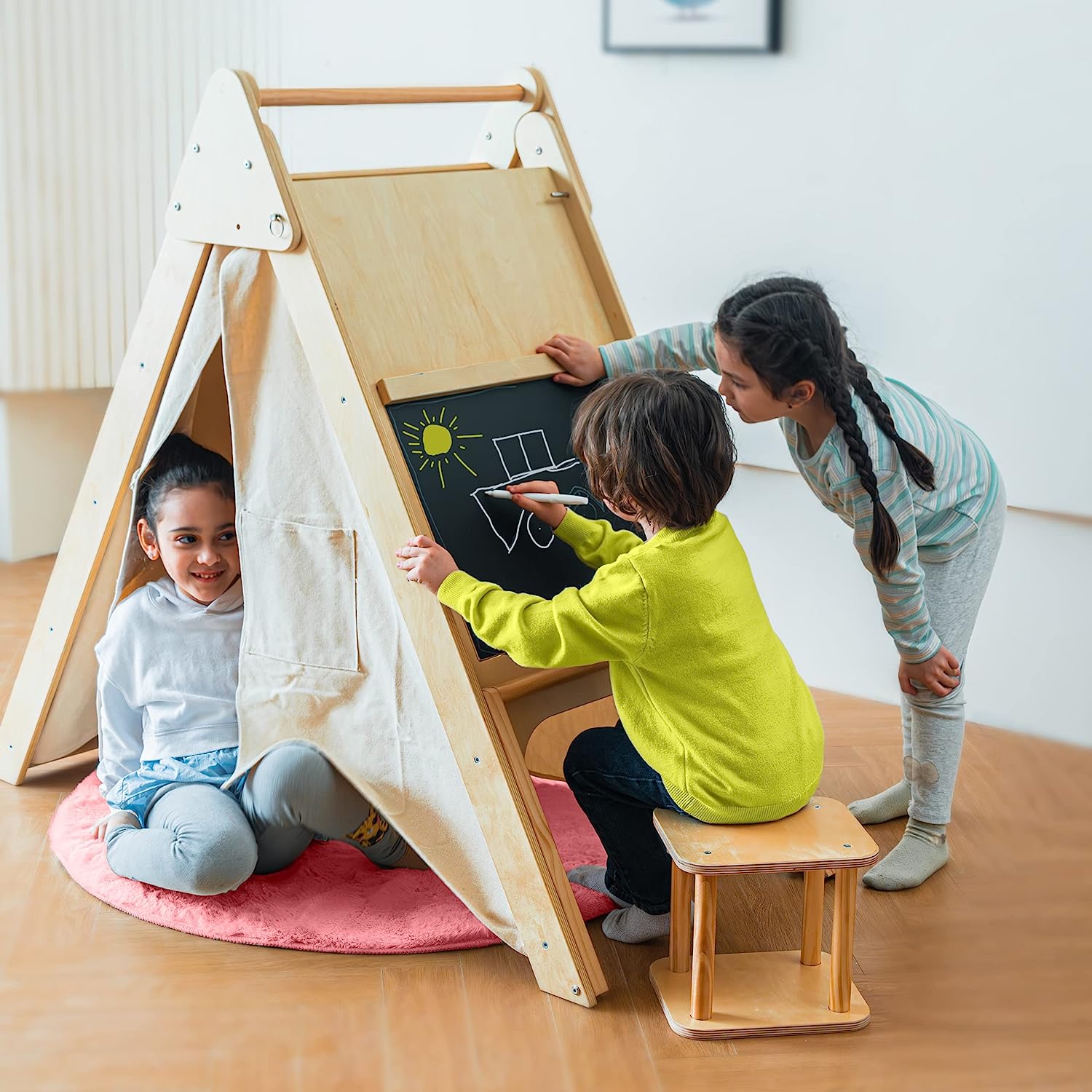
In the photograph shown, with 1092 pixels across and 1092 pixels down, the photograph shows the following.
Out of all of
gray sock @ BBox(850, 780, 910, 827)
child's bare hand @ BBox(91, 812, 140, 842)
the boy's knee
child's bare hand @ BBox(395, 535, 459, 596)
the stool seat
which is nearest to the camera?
the stool seat

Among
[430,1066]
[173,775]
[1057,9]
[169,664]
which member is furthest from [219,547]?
[1057,9]

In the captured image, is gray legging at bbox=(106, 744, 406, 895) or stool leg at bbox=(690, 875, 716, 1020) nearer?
stool leg at bbox=(690, 875, 716, 1020)

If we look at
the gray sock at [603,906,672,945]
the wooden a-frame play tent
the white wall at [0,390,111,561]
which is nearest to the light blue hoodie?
the wooden a-frame play tent

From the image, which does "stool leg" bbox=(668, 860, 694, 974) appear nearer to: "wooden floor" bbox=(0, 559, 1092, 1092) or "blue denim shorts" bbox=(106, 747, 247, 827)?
"wooden floor" bbox=(0, 559, 1092, 1092)

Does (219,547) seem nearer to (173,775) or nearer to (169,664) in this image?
(169,664)

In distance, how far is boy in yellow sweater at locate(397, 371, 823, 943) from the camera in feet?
5.92

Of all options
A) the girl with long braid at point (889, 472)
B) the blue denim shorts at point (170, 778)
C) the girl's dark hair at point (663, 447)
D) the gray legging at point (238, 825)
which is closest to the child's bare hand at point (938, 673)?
the girl with long braid at point (889, 472)

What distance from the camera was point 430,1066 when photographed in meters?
1.79

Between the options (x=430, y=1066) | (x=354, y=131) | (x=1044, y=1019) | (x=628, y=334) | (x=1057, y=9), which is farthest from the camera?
(x=354, y=131)

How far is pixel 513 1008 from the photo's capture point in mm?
1930

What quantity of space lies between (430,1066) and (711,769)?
1.83 feet

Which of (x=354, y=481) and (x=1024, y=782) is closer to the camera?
(x=354, y=481)

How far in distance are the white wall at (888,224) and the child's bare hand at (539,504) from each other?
4.12 ft

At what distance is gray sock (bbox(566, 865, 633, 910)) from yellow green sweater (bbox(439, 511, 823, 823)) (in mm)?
390
